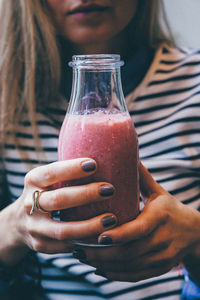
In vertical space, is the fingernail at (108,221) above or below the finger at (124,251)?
above

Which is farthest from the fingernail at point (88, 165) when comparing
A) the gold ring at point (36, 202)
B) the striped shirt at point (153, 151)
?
the striped shirt at point (153, 151)

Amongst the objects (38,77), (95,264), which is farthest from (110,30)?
(95,264)

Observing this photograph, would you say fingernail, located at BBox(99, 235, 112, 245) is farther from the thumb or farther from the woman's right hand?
the thumb

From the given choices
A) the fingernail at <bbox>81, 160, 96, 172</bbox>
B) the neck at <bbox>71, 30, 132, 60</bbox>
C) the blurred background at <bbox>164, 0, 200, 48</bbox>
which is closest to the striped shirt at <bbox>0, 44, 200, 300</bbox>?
the neck at <bbox>71, 30, 132, 60</bbox>

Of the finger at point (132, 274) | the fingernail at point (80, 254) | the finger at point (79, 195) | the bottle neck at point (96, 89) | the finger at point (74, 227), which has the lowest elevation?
the finger at point (132, 274)

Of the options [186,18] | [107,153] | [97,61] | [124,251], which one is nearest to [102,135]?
[107,153]

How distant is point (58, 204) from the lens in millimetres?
584

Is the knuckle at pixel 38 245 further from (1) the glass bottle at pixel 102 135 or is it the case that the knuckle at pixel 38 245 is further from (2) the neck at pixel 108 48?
(2) the neck at pixel 108 48

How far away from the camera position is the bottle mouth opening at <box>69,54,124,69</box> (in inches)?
24.3

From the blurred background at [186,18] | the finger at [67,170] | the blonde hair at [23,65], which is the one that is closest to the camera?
the finger at [67,170]

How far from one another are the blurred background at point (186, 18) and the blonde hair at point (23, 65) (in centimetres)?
96

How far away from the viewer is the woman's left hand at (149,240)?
63 centimetres

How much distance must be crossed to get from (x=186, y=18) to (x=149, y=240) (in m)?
1.55

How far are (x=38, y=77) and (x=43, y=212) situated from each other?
2.08 ft
